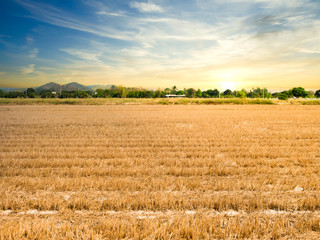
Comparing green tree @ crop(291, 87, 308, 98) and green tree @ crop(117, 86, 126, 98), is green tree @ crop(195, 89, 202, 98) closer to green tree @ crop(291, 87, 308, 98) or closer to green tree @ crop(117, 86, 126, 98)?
green tree @ crop(117, 86, 126, 98)

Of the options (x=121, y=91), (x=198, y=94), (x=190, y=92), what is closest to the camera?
(x=121, y=91)

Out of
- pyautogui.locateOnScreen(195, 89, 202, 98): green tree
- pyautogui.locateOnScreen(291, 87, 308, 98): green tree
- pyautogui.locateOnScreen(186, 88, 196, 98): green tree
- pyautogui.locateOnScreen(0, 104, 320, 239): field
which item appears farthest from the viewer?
pyautogui.locateOnScreen(186, 88, 196, 98): green tree

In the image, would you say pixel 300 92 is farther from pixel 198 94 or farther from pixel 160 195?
pixel 160 195

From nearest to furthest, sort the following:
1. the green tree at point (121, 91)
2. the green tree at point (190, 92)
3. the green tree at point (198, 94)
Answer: the green tree at point (121, 91) → the green tree at point (198, 94) → the green tree at point (190, 92)

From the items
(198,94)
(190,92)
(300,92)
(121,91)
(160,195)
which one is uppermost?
(190,92)

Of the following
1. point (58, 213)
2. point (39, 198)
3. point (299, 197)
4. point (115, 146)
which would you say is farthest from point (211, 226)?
point (115, 146)

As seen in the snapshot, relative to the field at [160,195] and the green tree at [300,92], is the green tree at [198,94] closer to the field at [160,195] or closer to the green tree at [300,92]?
the green tree at [300,92]

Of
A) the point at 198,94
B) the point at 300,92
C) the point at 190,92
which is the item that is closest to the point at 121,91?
the point at 198,94

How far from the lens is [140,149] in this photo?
9.98 meters

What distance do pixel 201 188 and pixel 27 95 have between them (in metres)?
97.6

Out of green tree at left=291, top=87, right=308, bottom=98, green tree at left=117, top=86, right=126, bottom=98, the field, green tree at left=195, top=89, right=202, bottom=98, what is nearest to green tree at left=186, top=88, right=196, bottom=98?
green tree at left=195, top=89, right=202, bottom=98

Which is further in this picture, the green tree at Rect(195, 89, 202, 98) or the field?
the green tree at Rect(195, 89, 202, 98)

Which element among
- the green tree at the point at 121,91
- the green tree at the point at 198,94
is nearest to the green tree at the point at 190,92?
the green tree at the point at 198,94

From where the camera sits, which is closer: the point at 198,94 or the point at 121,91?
the point at 121,91
